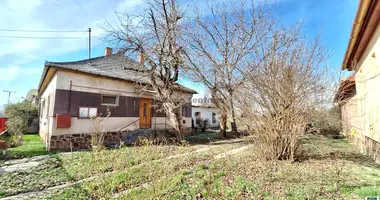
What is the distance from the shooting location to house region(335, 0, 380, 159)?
4593 millimetres

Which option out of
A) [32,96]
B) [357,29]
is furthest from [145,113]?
[32,96]

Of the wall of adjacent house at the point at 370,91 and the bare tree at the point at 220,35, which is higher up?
the bare tree at the point at 220,35

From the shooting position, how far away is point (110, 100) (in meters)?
10.5

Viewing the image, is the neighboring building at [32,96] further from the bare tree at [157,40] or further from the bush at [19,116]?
the bare tree at [157,40]

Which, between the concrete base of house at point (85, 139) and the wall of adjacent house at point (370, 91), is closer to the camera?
the wall of adjacent house at point (370, 91)

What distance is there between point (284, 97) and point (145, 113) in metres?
8.63

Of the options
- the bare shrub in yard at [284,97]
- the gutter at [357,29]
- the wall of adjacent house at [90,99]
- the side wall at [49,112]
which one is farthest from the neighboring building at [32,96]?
the gutter at [357,29]

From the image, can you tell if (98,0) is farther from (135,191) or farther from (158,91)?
(135,191)

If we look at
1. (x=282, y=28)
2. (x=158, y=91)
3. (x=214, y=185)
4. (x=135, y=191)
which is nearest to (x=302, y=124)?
(x=214, y=185)

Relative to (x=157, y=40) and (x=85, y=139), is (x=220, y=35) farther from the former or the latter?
(x=85, y=139)

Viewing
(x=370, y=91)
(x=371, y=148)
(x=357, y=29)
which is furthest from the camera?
(x=371, y=148)

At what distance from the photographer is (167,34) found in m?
10.1

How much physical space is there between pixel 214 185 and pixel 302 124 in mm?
3187

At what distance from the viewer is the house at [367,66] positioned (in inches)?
181
